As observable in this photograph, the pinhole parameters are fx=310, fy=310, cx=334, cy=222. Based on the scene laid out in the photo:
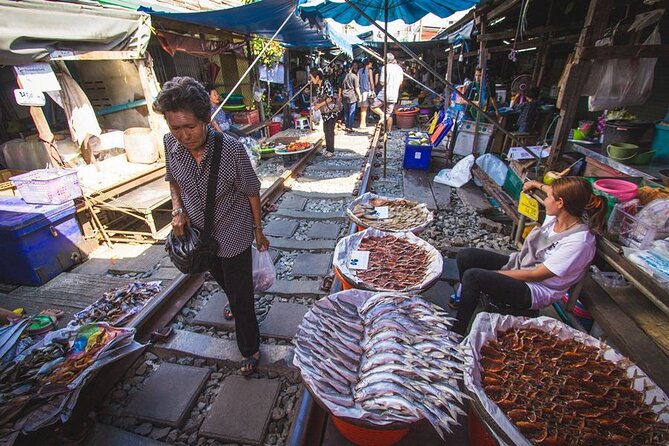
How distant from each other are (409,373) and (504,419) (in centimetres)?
56

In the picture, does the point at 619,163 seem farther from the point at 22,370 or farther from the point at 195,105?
the point at 22,370

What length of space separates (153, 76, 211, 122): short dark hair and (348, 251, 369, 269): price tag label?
2081 millimetres

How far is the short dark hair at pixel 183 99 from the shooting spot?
6.63ft

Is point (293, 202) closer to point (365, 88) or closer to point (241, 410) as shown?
point (241, 410)

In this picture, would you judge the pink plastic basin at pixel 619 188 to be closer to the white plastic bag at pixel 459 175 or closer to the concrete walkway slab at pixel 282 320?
the concrete walkway slab at pixel 282 320

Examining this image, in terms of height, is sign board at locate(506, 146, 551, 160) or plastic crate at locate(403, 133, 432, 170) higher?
sign board at locate(506, 146, 551, 160)

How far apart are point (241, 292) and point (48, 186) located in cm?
428

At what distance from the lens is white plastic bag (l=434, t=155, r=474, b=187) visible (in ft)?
24.4

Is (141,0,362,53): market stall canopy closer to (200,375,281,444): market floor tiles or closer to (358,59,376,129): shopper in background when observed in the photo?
(358,59,376,129): shopper in background

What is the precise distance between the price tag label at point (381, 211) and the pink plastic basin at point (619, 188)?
8.14 feet

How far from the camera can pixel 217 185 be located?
2344 mm

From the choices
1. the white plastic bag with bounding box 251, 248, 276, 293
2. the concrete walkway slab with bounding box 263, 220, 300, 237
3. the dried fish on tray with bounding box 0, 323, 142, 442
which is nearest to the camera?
the dried fish on tray with bounding box 0, 323, 142, 442

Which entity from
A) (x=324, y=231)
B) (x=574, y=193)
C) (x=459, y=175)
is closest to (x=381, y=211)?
(x=324, y=231)

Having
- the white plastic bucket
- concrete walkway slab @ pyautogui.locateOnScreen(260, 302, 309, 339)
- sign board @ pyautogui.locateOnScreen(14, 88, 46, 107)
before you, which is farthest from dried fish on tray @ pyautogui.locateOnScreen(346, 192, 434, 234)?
the white plastic bucket
